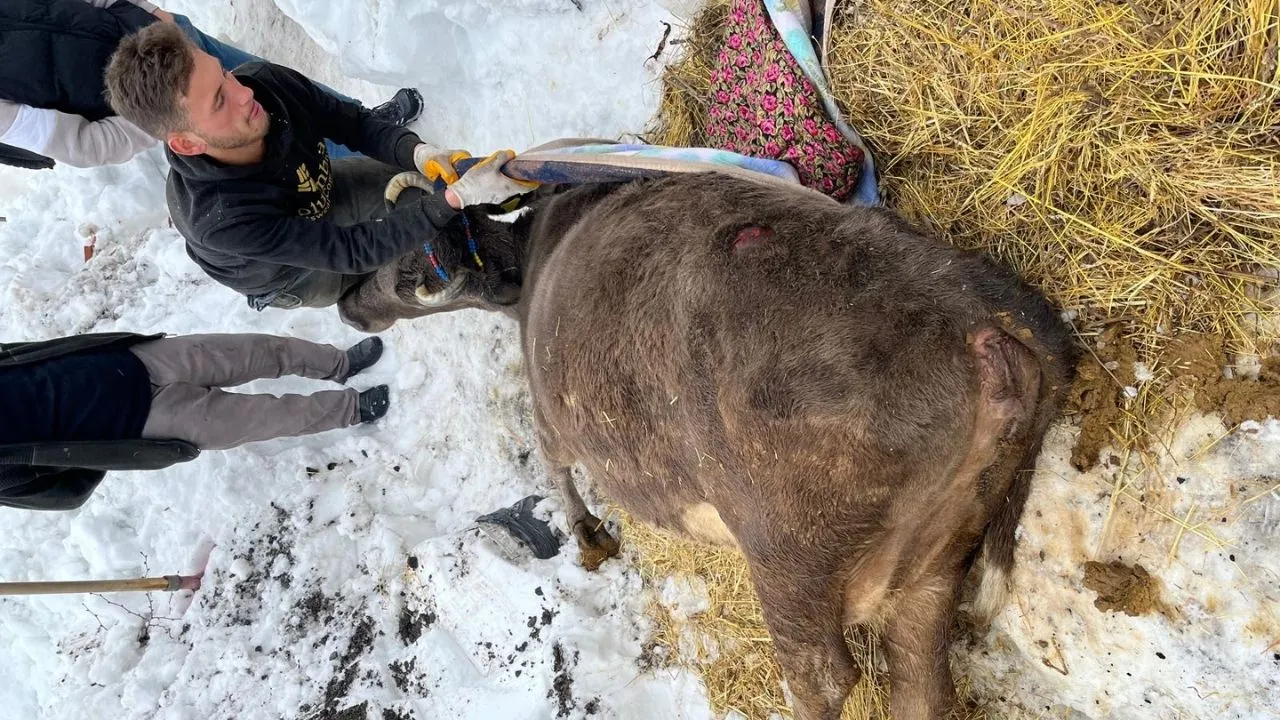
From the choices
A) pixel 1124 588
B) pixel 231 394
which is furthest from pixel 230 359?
pixel 1124 588

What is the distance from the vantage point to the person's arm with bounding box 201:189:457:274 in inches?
113

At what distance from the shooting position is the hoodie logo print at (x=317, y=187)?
10.3 ft

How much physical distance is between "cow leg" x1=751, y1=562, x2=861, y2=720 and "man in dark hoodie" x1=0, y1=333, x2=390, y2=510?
3092mm

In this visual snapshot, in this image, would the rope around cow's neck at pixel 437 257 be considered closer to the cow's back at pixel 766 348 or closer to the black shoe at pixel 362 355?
the cow's back at pixel 766 348

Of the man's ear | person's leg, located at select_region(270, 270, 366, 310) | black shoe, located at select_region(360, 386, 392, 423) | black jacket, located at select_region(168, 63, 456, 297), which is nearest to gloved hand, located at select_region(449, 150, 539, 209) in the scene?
black jacket, located at select_region(168, 63, 456, 297)

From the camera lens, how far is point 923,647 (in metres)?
2.54

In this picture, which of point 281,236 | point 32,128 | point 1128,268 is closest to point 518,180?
point 281,236

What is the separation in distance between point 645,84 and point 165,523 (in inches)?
173

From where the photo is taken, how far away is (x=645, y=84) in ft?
13.5

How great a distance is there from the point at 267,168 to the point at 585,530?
2633 mm

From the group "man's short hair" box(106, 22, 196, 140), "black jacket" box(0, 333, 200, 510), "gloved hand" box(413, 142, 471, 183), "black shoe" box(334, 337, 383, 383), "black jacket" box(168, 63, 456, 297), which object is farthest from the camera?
"black shoe" box(334, 337, 383, 383)

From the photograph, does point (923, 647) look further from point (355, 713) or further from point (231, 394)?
point (231, 394)

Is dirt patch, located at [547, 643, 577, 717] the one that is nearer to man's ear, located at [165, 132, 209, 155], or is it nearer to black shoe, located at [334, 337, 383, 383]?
black shoe, located at [334, 337, 383, 383]

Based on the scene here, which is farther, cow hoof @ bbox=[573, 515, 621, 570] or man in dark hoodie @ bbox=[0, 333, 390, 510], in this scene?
cow hoof @ bbox=[573, 515, 621, 570]
